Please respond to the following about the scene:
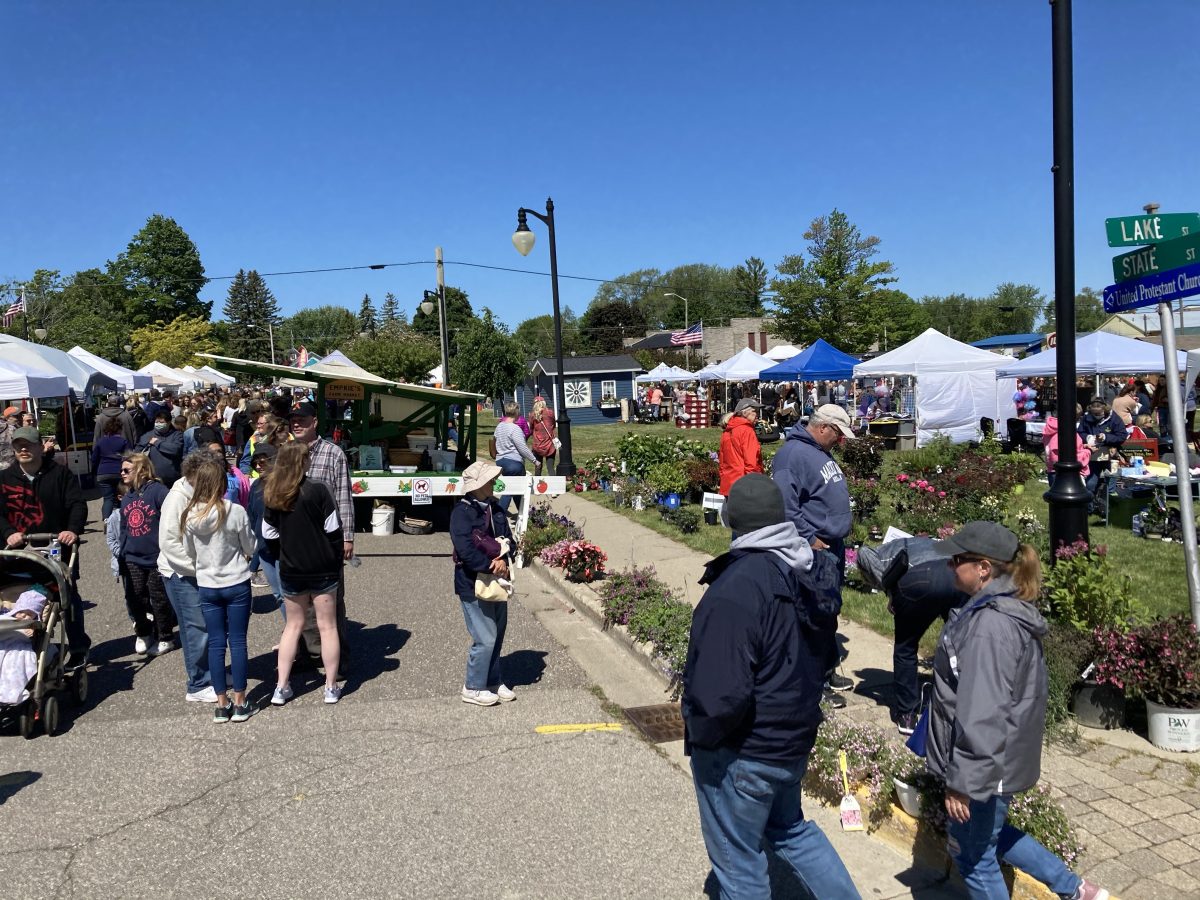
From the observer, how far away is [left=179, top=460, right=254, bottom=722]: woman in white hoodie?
547 cm

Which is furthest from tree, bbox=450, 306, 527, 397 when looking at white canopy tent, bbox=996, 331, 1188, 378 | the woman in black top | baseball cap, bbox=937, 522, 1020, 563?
baseball cap, bbox=937, 522, 1020, 563

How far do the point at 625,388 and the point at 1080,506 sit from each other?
124 feet

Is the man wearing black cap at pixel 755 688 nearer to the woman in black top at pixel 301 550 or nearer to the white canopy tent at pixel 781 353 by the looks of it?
the woman in black top at pixel 301 550

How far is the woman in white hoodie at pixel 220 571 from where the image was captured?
18.0 ft

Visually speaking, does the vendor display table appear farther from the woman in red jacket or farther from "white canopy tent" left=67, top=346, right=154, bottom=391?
"white canopy tent" left=67, top=346, right=154, bottom=391

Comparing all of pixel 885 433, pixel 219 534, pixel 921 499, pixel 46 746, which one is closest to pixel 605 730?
pixel 219 534

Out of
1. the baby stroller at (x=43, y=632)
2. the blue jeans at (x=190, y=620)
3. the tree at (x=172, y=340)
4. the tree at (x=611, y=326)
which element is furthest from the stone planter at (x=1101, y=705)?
the tree at (x=611, y=326)

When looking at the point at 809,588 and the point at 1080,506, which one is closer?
the point at 809,588

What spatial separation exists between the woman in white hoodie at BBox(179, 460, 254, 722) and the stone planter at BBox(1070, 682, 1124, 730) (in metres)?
4.97

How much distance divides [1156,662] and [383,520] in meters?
9.58

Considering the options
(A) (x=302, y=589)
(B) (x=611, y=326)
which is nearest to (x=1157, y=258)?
(A) (x=302, y=589)

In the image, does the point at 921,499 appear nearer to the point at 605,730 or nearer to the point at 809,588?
the point at 605,730

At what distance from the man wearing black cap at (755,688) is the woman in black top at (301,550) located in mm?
3469

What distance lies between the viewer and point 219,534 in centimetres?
547
